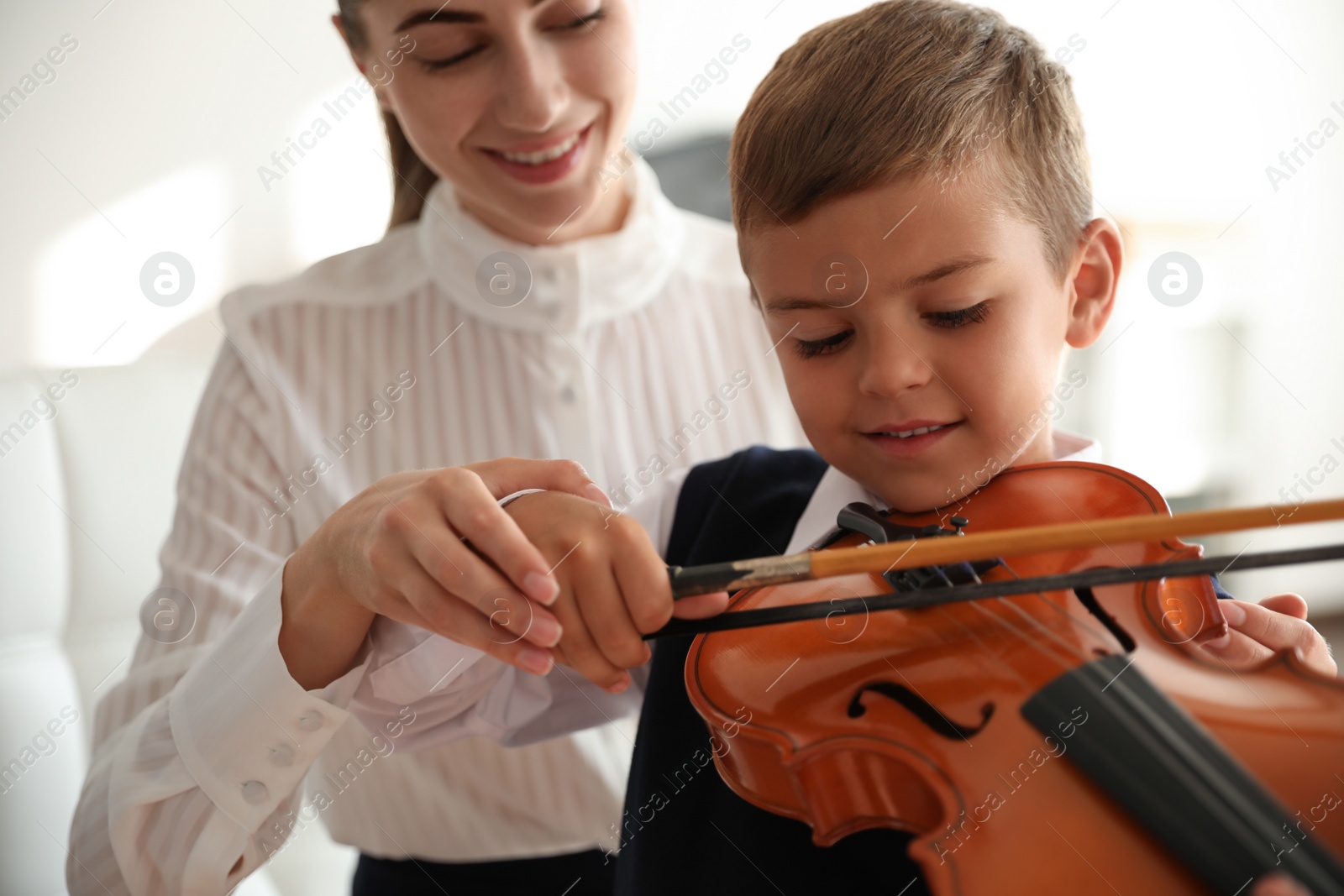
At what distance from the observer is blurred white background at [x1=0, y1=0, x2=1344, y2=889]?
1401 mm

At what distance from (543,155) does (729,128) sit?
4.22 ft

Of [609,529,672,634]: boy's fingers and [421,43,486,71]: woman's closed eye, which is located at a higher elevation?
[421,43,486,71]: woman's closed eye

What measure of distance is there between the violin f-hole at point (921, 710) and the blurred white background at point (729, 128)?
0.95m

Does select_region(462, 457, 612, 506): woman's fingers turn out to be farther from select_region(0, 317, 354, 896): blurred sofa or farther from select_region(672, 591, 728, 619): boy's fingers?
select_region(0, 317, 354, 896): blurred sofa

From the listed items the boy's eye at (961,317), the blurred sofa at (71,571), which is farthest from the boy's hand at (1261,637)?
the blurred sofa at (71,571)

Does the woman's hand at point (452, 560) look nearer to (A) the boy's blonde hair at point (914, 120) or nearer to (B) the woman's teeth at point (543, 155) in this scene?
(A) the boy's blonde hair at point (914, 120)

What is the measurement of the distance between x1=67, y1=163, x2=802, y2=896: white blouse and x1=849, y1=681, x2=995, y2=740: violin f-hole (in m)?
0.29

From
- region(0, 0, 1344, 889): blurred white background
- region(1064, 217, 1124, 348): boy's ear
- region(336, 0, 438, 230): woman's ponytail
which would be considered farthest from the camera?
region(0, 0, 1344, 889): blurred white background

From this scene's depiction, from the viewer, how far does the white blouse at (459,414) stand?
0.85 meters

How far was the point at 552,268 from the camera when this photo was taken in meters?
0.94


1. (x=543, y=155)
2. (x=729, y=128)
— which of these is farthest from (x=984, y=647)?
(x=729, y=128)

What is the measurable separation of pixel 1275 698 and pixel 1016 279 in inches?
10.6

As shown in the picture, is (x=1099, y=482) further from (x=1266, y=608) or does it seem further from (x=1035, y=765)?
(x=1035, y=765)

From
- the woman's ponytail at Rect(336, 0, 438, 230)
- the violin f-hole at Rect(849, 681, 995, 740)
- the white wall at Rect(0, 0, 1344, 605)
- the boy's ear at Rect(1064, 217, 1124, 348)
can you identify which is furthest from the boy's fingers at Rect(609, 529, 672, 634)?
the white wall at Rect(0, 0, 1344, 605)
